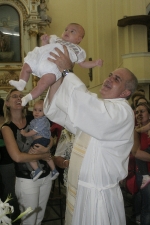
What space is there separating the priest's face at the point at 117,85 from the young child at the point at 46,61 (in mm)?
246

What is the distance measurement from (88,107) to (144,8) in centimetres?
1098

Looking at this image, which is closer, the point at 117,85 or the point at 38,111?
Result: the point at 117,85

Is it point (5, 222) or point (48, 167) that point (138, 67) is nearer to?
point (48, 167)

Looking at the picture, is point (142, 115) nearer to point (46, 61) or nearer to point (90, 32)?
point (46, 61)

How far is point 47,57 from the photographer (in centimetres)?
232

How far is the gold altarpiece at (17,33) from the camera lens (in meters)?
10.7

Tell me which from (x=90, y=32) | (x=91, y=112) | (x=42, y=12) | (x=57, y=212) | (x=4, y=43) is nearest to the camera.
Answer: (x=91, y=112)

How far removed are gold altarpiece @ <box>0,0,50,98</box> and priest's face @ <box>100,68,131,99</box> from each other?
840 cm

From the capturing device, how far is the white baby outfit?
89.7 inches

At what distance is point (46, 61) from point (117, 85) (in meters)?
0.53

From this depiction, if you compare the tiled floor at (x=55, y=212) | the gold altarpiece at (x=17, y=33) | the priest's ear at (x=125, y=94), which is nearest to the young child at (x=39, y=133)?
the priest's ear at (x=125, y=94)

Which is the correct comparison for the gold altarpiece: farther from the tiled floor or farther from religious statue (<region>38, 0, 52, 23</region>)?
the tiled floor

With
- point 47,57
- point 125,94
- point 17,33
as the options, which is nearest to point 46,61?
point 47,57

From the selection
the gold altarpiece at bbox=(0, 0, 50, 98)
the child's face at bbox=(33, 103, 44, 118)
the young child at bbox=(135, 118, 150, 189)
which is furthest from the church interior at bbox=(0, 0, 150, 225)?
the child's face at bbox=(33, 103, 44, 118)
